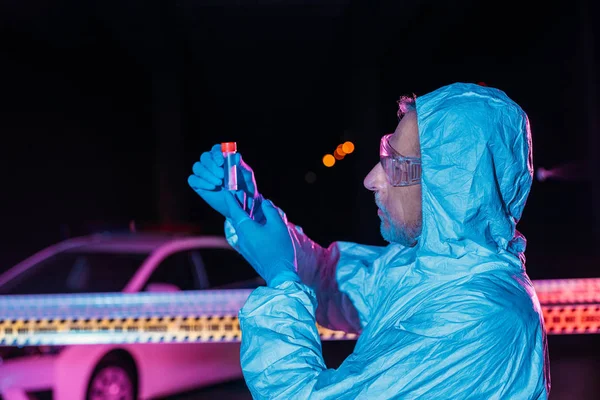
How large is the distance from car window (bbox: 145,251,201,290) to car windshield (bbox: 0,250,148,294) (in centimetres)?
19

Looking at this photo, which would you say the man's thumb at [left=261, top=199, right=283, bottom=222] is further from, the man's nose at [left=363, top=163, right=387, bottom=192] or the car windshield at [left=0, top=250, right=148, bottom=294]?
the car windshield at [left=0, top=250, right=148, bottom=294]

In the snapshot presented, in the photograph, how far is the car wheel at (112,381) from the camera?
17.7 ft

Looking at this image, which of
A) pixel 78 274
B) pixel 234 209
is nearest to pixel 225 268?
pixel 78 274

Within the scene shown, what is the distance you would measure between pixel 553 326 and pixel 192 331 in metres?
2.23

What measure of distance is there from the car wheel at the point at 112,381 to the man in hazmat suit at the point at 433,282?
3849 mm

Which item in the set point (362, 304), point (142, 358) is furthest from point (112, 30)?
point (362, 304)

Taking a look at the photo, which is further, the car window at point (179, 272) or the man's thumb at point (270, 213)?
the car window at point (179, 272)

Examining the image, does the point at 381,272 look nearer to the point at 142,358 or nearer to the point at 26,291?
the point at 142,358

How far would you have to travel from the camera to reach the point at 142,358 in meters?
5.68

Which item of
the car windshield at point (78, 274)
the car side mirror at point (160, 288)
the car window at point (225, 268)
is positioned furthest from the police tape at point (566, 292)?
the car windshield at point (78, 274)

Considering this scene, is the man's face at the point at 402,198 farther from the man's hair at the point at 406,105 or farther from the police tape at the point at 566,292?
the police tape at the point at 566,292

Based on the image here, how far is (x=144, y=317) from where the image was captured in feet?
14.3

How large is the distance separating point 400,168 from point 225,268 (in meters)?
4.99

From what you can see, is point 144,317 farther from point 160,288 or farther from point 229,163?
point 229,163
